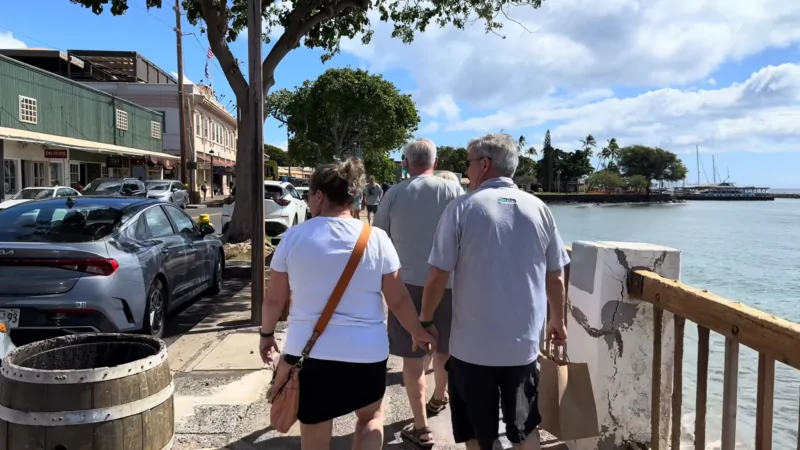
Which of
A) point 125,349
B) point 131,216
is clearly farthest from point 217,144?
point 125,349

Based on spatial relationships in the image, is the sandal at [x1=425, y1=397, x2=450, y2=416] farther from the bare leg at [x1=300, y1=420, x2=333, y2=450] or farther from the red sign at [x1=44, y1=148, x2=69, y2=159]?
the red sign at [x1=44, y1=148, x2=69, y2=159]

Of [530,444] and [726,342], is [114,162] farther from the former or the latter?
[726,342]

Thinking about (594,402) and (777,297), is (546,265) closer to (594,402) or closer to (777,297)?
(594,402)

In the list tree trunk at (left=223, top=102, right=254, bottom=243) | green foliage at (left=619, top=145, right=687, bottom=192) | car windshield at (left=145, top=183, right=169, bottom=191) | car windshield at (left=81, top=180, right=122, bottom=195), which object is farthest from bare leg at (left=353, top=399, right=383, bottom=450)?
green foliage at (left=619, top=145, right=687, bottom=192)

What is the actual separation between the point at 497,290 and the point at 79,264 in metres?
3.70

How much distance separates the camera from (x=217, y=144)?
50.1m

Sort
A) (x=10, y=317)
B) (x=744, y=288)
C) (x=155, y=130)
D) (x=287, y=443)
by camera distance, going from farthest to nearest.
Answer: (x=155, y=130)
(x=744, y=288)
(x=10, y=317)
(x=287, y=443)

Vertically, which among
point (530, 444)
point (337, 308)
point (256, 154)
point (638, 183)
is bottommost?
point (530, 444)

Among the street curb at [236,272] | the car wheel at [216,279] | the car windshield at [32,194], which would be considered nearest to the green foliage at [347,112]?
the car windshield at [32,194]

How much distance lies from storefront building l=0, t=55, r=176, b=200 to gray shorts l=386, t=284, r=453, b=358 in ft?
70.9

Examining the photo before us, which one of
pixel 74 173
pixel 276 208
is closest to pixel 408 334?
pixel 276 208

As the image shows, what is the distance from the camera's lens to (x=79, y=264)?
15.8 ft

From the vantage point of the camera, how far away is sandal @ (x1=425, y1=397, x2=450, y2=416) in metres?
4.16

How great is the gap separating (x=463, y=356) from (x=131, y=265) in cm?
364
